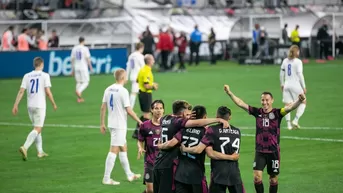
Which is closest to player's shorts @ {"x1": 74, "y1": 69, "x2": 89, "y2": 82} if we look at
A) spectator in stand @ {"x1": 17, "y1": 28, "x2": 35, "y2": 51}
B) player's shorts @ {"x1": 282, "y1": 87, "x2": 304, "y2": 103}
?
spectator in stand @ {"x1": 17, "y1": 28, "x2": 35, "y2": 51}

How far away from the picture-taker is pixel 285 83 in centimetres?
2641

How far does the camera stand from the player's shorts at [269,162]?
16.7 m

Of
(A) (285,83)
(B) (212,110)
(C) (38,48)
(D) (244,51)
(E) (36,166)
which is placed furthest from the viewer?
(D) (244,51)

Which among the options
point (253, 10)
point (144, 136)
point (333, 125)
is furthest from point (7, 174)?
point (253, 10)

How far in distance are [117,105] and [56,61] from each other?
26932 mm

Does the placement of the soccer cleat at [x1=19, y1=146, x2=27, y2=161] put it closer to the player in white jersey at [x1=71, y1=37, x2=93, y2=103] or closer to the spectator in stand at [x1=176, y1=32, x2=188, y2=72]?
the player in white jersey at [x1=71, y1=37, x2=93, y2=103]

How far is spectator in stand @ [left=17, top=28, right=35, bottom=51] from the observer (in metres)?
44.9

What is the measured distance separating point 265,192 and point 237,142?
4.35 meters

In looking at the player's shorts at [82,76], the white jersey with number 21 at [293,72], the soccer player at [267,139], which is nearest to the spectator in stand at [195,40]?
the player's shorts at [82,76]

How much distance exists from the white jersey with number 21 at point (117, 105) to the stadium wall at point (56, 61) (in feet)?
85.4

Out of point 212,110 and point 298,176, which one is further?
point 212,110

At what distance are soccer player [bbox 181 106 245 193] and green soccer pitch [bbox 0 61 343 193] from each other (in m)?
4.18

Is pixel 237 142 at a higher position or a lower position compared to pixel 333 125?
higher

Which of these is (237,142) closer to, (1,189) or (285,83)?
(1,189)
